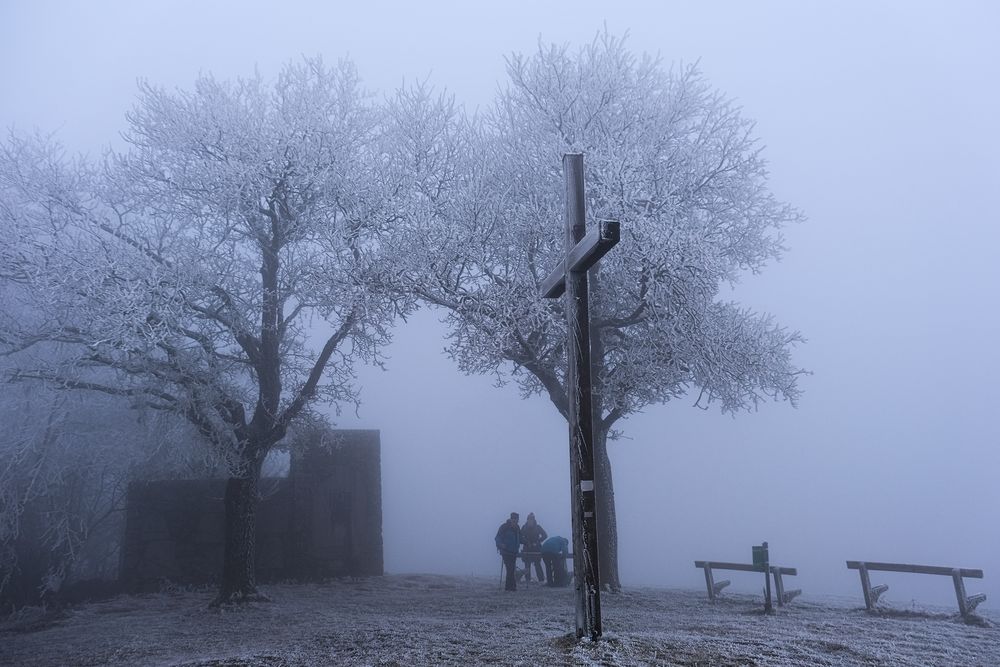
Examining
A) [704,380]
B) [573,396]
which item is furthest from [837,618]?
[573,396]

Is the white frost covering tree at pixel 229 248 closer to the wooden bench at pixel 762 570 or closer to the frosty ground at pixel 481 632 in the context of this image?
the frosty ground at pixel 481 632

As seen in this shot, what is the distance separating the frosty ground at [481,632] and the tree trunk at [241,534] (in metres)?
0.59

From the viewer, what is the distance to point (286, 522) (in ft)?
57.4

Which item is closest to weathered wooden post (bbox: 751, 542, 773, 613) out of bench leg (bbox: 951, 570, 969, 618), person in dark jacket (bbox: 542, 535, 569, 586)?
bench leg (bbox: 951, 570, 969, 618)

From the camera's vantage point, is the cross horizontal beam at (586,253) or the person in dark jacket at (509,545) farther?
the person in dark jacket at (509,545)

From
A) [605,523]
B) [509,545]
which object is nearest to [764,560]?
[605,523]

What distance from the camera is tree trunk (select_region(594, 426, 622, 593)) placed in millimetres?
14633

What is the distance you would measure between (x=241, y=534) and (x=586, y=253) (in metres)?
9.78

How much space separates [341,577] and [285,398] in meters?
4.80

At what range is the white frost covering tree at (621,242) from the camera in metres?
13.8

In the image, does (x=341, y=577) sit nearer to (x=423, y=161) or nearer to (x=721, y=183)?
(x=423, y=161)

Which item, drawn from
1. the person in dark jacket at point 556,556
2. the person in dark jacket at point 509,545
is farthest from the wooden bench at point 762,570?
the person in dark jacket at point 509,545

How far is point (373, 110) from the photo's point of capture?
1673 cm

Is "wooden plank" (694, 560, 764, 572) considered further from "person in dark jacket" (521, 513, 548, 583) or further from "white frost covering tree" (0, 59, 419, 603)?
"white frost covering tree" (0, 59, 419, 603)
